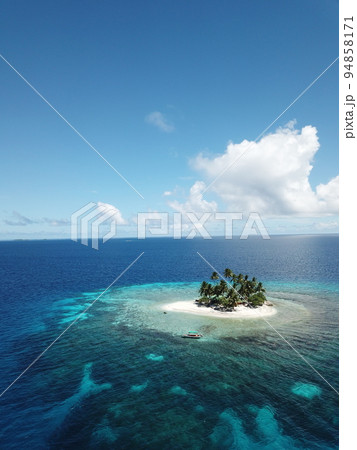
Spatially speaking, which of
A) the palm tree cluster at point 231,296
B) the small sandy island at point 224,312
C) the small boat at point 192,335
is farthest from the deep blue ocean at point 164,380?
the palm tree cluster at point 231,296

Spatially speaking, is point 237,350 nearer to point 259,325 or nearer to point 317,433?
point 259,325

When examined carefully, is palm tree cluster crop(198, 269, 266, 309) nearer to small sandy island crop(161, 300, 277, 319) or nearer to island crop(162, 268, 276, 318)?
island crop(162, 268, 276, 318)

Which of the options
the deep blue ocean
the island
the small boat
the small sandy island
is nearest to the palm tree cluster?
the island

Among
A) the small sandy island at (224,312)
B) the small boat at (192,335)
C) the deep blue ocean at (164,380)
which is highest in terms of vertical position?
the small sandy island at (224,312)

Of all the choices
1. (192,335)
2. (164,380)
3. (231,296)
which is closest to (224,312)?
(231,296)

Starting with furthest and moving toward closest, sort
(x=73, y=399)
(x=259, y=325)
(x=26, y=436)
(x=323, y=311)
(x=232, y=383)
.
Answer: (x=323, y=311), (x=259, y=325), (x=232, y=383), (x=73, y=399), (x=26, y=436)

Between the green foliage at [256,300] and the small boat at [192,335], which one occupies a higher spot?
the green foliage at [256,300]

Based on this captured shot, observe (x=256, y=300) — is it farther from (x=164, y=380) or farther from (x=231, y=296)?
(x=164, y=380)

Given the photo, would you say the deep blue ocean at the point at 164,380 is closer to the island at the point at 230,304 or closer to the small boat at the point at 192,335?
the small boat at the point at 192,335

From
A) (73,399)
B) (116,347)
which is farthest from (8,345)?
(73,399)
